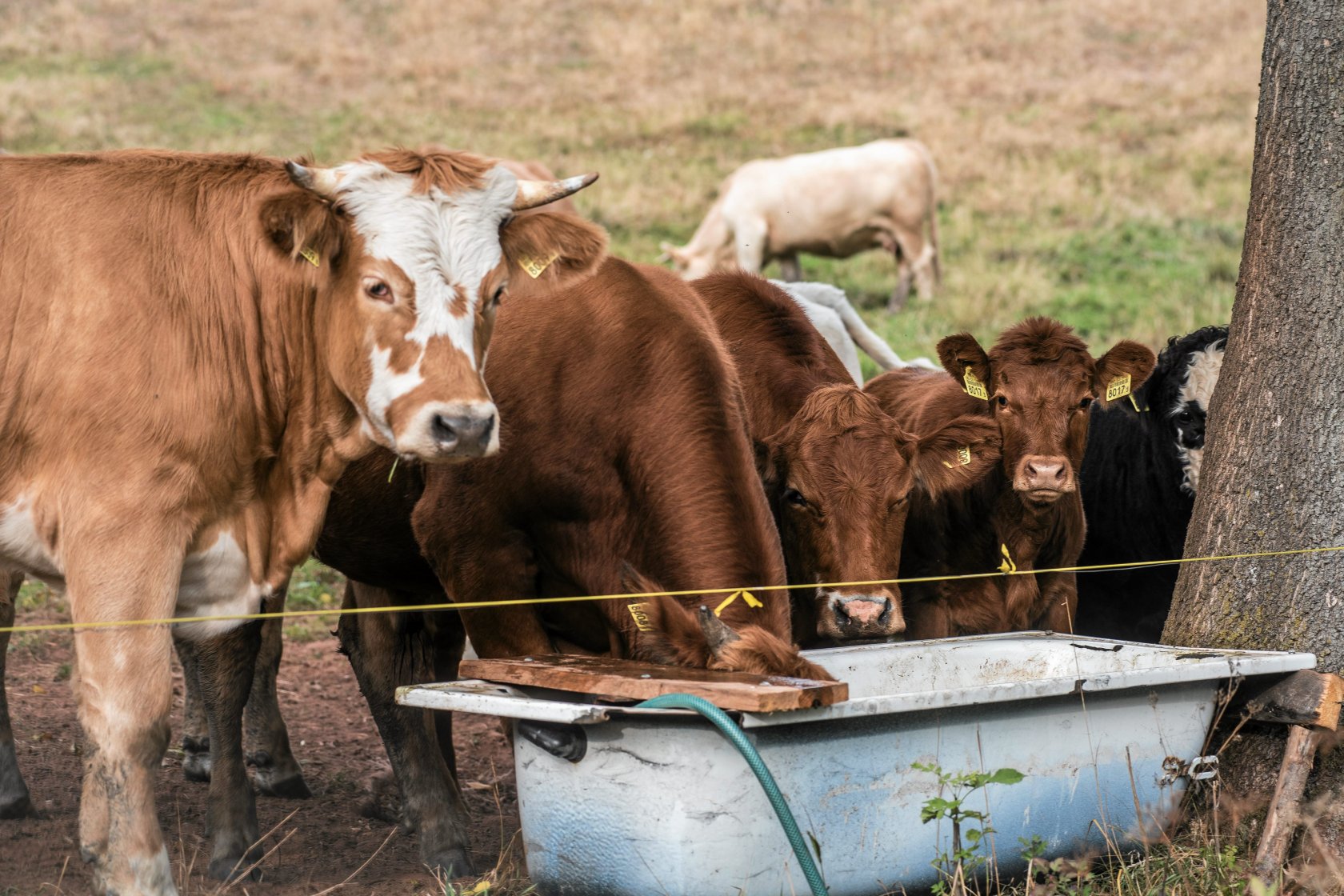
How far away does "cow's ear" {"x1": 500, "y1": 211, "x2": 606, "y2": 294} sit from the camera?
4465mm

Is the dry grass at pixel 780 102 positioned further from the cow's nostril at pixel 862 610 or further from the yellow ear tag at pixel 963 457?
the cow's nostril at pixel 862 610

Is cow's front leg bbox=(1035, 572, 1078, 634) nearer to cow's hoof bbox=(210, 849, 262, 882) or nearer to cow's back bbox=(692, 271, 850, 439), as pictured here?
cow's back bbox=(692, 271, 850, 439)

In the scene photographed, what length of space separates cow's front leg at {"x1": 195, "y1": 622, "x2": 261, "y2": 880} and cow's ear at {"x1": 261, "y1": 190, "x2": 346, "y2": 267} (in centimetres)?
164

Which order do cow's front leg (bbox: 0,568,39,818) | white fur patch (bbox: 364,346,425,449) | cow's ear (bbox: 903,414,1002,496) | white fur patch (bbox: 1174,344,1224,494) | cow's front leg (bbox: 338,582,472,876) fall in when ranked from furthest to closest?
white fur patch (bbox: 1174,344,1224,494)
cow's ear (bbox: 903,414,1002,496)
cow's front leg (bbox: 0,568,39,818)
cow's front leg (bbox: 338,582,472,876)
white fur patch (bbox: 364,346,425,449)

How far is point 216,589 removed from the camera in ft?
14.0

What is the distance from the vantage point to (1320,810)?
4426 mm

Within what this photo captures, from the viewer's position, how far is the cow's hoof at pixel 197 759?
627 cm

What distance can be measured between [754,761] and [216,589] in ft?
5.51

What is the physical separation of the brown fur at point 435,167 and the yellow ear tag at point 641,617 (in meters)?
1.27

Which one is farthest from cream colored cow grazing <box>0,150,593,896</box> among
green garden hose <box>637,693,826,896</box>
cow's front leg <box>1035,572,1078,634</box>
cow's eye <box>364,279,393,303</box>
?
cow's front leg <box>1035,572,1078,634</box>

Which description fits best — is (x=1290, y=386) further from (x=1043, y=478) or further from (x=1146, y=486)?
(x=1146, y=486)

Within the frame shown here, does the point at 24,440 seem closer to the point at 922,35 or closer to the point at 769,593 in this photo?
the point at 769,593

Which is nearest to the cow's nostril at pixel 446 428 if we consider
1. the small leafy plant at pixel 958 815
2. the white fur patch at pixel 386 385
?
the white fur patch at pixel 386 385

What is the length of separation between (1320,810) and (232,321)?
136 inches
